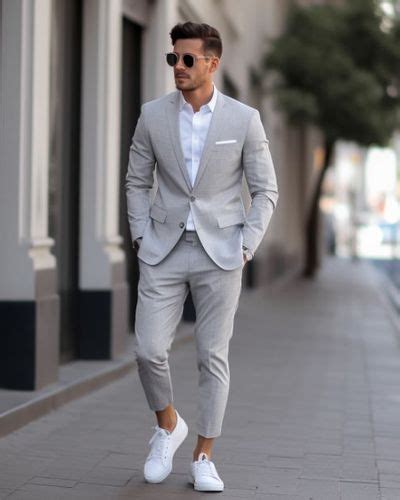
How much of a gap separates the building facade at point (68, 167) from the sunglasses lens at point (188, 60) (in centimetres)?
266

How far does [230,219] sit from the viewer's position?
5367 mm

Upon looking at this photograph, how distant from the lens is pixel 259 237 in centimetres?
531

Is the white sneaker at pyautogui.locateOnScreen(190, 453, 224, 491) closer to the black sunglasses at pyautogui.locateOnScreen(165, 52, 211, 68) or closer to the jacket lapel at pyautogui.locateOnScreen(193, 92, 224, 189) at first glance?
the jacket lapel at pyautogui.locateOnScreen(193, 92, 224, 189)

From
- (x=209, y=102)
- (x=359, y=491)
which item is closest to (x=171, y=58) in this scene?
(x=209, y=102)

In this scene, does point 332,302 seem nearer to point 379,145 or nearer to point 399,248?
point 379,145

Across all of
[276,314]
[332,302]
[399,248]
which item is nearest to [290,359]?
[276,314]

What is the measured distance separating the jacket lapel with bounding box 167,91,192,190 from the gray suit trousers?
28 cm

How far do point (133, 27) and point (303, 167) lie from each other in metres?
24.0

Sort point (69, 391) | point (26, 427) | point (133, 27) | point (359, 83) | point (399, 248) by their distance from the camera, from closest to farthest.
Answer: point (26, 427)
point (69, 391)
point (133, 27)
point (359, 83)
point (399, 248)

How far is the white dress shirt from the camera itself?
5328 mm

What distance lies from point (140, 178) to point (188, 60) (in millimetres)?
619

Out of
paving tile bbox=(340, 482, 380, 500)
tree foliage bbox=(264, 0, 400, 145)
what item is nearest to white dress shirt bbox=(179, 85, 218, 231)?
paving tile bbox=(340, 482, 380, 500)

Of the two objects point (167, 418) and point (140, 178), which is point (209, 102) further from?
point (167, 418)

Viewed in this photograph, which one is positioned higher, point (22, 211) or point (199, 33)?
point (199, 33)
